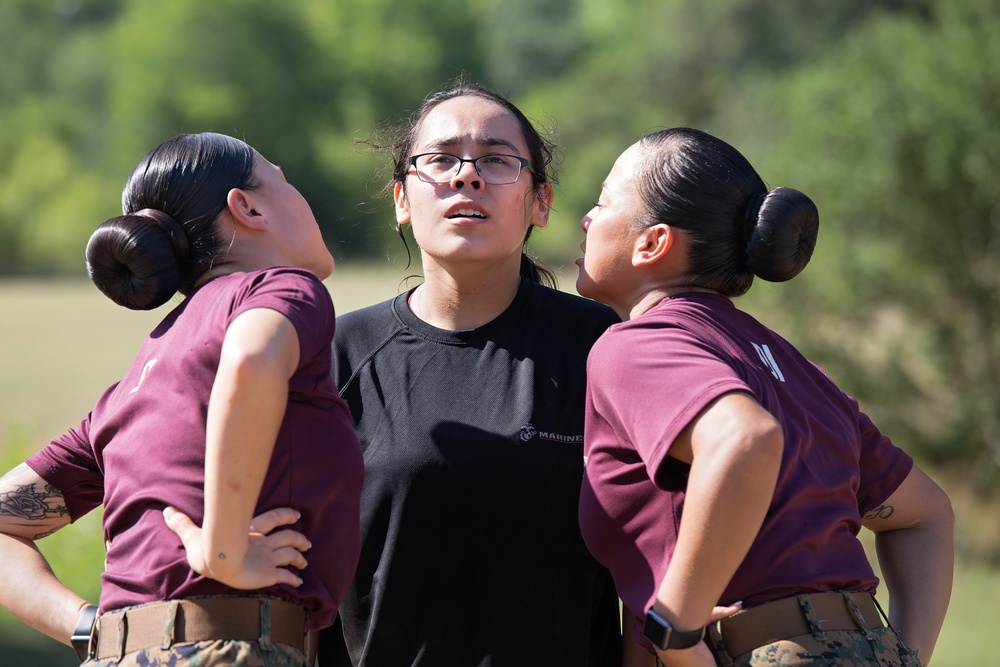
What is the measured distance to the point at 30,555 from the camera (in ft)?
8.86

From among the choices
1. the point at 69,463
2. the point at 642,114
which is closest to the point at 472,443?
the point at 69,463

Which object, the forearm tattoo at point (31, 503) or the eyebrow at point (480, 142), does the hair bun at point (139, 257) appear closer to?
the forearm tattoo at point (31, 503)

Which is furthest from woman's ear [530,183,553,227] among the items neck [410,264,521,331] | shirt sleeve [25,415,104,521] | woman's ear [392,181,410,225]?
shirt sleeve [25,415,104,521]

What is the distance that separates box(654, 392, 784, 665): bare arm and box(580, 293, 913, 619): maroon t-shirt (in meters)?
0.05

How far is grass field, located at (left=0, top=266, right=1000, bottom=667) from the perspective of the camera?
30.8 feet

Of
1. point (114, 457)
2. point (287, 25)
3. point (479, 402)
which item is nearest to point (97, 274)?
point (114, 457)

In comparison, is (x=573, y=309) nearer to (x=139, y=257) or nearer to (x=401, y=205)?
(x=401, y=205)

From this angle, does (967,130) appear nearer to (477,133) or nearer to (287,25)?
(477,133)

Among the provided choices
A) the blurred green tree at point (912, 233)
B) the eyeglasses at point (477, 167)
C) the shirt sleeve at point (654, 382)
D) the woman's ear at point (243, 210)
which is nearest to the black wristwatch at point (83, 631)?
the woman's ear at point (243, 210)

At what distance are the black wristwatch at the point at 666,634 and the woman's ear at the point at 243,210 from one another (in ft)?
3.99

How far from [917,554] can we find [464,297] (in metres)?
1.35

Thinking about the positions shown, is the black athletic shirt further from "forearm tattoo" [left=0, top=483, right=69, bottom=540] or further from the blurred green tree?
the blurred green tree

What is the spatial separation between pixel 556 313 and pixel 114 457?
1.26 meters

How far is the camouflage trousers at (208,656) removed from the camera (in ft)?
7.06
